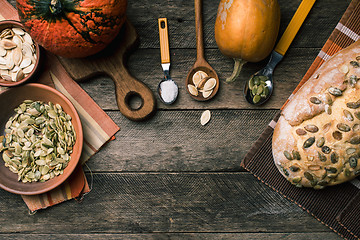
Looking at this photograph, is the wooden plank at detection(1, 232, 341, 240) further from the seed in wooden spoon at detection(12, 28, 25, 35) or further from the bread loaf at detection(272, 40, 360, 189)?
the seed in wooden spoon at detection(12, 28, 25, 35)

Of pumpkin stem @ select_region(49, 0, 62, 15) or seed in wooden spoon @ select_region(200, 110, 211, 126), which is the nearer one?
pumpkin stem @ select_region(49, 0, 62, 15)

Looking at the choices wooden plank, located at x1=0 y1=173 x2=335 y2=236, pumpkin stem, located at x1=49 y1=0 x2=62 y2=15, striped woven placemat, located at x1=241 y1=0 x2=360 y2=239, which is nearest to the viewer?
pumpkin stem, located at x1=49 y1=0 x2=62 y2=15

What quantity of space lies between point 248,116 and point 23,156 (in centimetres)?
77

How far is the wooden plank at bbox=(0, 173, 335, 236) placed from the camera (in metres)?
1.02

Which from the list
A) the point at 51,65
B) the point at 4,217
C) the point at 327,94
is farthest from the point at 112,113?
the point at 327,94

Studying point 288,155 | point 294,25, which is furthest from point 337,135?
point 294,25

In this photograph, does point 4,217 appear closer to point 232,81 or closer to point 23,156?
point 23,156

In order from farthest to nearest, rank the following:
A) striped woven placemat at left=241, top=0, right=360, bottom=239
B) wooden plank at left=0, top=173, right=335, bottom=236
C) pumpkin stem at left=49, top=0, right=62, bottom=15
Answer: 1. wooden plank at left=0, top=173, right=335, bottom=236
2. striped woven placemat at left=241, top=0, right=360, bottom=239
3. pumpkin stem at left=49, top=0, right=62, bottom=15

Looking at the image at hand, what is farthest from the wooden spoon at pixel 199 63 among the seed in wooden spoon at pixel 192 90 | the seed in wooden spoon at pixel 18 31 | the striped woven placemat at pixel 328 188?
the seed in wooden spoon at pixel 18 31

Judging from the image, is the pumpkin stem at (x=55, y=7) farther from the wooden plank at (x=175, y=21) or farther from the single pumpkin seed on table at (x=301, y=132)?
the single pumpkin seed on table at (x=301, y=132)

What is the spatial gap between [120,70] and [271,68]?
0.51m

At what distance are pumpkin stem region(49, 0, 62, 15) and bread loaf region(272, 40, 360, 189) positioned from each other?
0.69 meters

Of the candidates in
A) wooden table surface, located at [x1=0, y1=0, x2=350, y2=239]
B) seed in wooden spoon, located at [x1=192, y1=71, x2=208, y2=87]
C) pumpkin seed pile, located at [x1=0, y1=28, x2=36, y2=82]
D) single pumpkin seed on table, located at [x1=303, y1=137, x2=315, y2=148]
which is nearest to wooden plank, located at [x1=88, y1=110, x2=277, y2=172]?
wooden table surface, located at [x1=0, y1=0, x2=350, y2=239]

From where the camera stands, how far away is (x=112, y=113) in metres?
1.04
